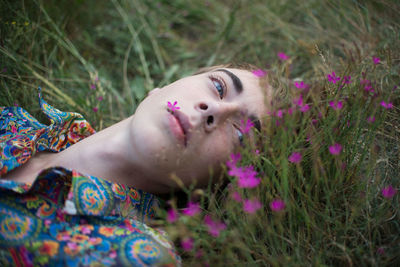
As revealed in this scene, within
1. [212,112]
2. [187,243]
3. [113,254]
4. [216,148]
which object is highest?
[212,112]

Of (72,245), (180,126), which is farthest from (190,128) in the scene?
(72,245)

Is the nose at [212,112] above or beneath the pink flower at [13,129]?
above

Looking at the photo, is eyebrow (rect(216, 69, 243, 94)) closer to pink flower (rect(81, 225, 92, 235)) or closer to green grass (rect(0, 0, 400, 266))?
green grass (rect(0, 0, 400, 266))

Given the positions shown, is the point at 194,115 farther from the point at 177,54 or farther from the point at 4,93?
the point at 177,54

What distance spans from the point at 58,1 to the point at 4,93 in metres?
0.90

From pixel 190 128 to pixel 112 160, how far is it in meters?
0.38

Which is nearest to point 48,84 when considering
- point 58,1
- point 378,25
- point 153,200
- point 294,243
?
point 58,1

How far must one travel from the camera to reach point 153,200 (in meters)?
1.45

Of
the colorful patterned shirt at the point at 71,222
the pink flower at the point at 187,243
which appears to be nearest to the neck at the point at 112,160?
the colorful patterned shirt at the point at 71,222

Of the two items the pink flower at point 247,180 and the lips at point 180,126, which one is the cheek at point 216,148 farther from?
the pink flower at point 247,180

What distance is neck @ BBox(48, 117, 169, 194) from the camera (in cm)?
131

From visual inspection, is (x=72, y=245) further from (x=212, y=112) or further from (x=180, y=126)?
(x=212, y=112)

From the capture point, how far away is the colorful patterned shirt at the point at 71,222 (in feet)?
3.46

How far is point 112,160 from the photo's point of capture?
133 centimetres
